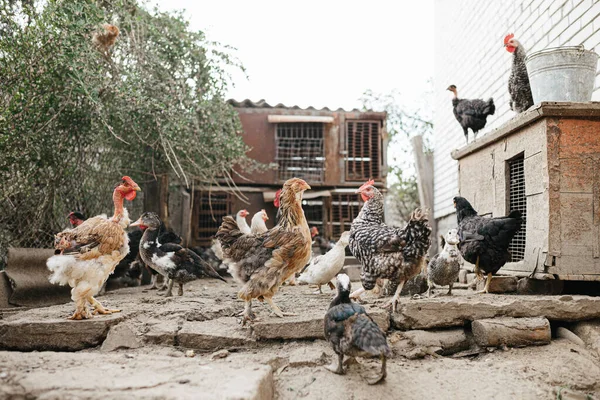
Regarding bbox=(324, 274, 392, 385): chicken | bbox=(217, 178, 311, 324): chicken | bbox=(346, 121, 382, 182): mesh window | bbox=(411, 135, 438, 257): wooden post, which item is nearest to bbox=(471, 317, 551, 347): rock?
bbox=(324, 274, 392, 385): chicken

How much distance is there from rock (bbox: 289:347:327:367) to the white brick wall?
14.7 feet

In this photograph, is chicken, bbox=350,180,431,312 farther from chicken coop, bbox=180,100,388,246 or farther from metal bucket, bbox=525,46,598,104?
chicken coop, bbox=180,100,388,246

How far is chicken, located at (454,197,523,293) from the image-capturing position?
467cm

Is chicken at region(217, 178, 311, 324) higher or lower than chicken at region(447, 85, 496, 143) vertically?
lower

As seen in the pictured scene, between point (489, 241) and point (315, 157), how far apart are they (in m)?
7.17

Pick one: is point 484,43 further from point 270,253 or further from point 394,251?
point 270,253

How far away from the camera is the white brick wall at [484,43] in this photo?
5676mm

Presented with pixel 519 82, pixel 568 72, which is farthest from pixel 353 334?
pixel 519 82

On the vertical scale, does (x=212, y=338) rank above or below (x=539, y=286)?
below

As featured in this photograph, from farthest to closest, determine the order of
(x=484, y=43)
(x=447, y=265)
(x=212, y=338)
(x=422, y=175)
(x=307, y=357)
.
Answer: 1. (x=422, y=175)
2. (x=484, y=43)
3. (x=447, y=265)
4. (x=212, y=338)
5. (x=307, y=357)

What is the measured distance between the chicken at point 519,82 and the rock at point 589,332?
274cm

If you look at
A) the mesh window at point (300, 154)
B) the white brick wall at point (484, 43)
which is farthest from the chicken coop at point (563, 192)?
the mesh window at point (300, 154)

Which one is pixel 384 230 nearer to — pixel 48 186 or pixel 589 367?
pixel 589 367

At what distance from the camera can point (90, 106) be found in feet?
20.7
